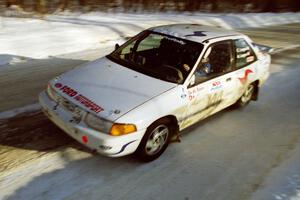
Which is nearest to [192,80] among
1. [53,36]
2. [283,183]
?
[283,183]

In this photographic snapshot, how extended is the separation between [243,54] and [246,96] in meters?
0.95

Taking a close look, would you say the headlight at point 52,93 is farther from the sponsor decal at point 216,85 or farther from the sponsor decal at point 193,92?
the sponsor decal at point 216,85

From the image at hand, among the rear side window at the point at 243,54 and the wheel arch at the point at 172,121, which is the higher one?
the rear side window at the point at 243,54

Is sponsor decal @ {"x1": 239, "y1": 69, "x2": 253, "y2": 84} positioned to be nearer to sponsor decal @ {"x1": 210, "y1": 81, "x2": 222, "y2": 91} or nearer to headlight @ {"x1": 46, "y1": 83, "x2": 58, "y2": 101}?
sponsor decal @ {"x1": 210, "y1": 81, "x2": 222, "y2": 91}

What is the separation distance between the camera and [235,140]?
17.1ft

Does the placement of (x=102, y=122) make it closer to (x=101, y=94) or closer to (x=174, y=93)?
(x=101, y=94)

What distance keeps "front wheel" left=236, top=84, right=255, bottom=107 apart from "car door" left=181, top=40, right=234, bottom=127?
0.75 metres

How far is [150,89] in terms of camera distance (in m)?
4.32

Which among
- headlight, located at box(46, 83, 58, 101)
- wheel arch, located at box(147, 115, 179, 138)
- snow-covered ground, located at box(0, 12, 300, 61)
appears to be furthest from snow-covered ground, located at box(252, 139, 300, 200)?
snow-covered ground, located at box(0, 12, 300, 61)

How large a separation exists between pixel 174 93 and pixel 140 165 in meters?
1.10

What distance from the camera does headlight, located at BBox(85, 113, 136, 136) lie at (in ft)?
12.4

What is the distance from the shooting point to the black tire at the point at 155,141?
4.12 m

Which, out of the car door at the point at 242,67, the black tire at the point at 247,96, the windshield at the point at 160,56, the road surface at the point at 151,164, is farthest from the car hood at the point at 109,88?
the black tire at the point at 247,96

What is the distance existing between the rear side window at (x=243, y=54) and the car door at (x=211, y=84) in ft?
0.73
